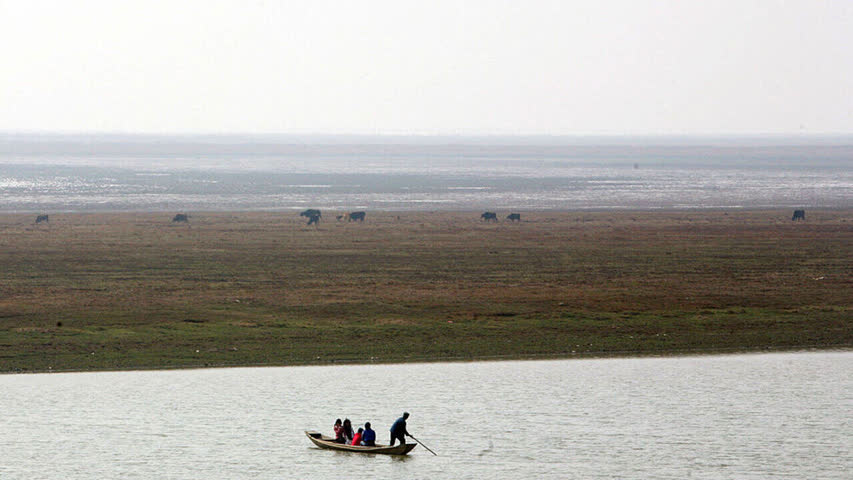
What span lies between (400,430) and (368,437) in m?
0.87

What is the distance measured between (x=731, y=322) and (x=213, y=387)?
796 inches

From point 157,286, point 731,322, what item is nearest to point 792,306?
point 731,322

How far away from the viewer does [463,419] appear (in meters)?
31.5

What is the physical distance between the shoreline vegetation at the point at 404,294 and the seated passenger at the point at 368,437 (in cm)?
924

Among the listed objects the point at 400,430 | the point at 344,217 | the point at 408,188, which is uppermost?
the point at 400,430

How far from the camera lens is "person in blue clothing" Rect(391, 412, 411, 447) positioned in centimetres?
2862

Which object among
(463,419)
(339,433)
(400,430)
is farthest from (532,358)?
(339,433)

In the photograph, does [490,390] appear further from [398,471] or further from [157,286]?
[157,286]

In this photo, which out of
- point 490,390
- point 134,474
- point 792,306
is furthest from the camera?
point 792,306

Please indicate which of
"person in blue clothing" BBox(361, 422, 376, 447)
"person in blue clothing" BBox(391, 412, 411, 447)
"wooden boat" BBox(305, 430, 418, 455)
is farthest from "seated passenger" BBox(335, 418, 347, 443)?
"person in blue clothing" BBox(391, 412, 411, 447)

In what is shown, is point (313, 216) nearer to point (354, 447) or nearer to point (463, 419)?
point (463, 419)

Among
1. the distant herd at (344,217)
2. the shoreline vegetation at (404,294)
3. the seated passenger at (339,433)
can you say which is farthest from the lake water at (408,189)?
the seated passenger at (339,433)

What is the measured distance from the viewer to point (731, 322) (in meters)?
45.0

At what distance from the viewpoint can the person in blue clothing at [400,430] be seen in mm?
28625
